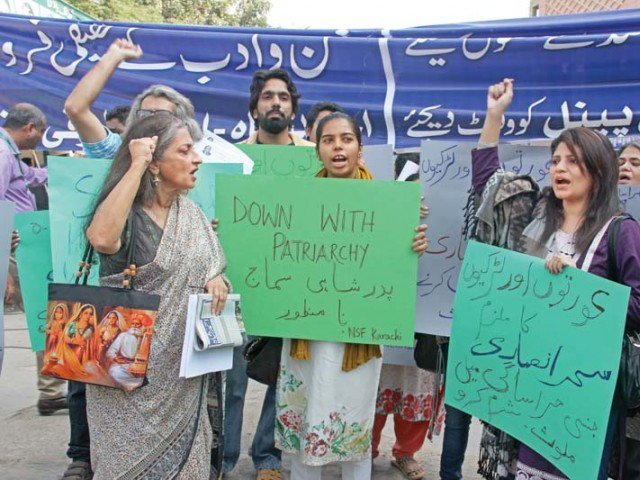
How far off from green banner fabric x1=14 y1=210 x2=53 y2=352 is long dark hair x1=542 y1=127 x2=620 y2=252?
2.37 metres

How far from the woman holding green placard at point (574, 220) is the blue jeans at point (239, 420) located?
1242 mm

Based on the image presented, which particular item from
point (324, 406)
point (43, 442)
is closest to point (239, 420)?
point (324, 406)

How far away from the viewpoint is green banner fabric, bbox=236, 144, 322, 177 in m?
3.93

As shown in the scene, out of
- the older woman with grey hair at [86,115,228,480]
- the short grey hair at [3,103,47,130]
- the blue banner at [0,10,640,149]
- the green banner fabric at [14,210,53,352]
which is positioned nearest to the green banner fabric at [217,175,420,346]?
the older woman with grey hair at [86,115,228,480]

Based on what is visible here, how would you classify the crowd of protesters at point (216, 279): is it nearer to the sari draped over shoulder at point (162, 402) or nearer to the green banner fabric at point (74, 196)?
the sari draped over shoulder at point (162, 402)

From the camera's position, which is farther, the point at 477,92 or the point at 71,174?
the point at 477,92

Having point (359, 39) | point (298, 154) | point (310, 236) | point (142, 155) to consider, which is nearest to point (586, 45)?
point (359, 39)

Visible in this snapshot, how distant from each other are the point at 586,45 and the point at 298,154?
196cm

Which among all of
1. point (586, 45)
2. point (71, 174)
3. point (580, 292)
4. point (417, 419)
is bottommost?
point (417, 419)

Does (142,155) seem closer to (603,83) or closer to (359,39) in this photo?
(359,39)

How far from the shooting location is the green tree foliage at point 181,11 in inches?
671

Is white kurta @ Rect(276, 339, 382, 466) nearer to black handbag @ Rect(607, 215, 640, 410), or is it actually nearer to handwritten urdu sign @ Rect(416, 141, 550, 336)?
handwritten urdu sign @ Rect(416, 141, 550, 336)

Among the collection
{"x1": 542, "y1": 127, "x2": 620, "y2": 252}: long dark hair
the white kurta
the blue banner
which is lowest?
the white kurta

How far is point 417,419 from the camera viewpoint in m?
3.95
